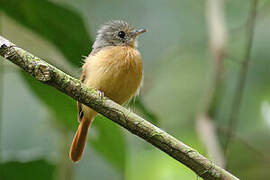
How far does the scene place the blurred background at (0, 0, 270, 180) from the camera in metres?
3.19

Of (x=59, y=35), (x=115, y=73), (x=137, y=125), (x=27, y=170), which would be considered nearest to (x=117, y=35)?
(x=115, y=73)

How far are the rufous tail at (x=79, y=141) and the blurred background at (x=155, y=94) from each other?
0.09 m

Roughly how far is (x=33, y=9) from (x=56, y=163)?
1198 mm

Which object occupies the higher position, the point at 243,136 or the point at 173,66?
the point at 173,66

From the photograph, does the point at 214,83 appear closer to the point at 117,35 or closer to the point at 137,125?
the point at 117,35

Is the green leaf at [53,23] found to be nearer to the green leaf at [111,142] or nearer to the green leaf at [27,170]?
the green leaf at [111,142]

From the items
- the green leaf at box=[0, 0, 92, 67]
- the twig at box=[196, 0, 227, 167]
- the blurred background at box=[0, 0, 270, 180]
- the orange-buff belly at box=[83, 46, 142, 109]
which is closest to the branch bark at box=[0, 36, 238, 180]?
the blurred background at box=[0, 0, 270, 180]

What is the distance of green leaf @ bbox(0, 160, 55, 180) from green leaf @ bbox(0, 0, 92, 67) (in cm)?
77

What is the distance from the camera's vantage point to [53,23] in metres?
3.18

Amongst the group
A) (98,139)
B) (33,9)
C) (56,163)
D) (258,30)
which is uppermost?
(258,30)

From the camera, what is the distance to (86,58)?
3750 millimetres

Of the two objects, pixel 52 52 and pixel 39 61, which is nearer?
pixel 39 61

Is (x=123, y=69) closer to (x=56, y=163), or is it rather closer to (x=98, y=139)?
(x=98, y=139)

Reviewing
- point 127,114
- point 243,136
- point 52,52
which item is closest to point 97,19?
point 52,52
